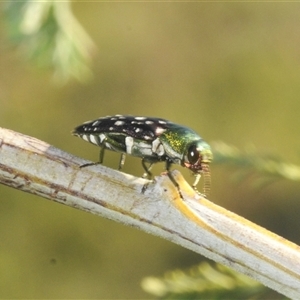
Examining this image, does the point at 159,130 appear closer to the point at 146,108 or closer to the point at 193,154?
the point at 193,154

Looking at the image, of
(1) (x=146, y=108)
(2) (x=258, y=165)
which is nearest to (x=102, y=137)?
(2) (x=258, y=165)

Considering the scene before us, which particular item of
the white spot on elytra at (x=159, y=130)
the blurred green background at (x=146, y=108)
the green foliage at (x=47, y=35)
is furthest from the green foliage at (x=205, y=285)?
the blurred green background at (x=146, y=108)

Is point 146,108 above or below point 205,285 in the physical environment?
above

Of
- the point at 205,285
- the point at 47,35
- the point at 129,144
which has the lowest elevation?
the point at 205,285

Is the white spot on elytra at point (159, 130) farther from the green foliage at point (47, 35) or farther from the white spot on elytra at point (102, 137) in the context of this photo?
the green foliage at point (47, 35)

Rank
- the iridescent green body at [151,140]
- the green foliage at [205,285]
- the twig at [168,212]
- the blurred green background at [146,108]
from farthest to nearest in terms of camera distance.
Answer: the blurred green background at [146,108]
the iridescent green body at [151,140]
the green foliage at [205,285]
the twig at [168,212]

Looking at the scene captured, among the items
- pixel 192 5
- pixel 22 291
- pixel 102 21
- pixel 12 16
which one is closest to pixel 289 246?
pixel 12 16
